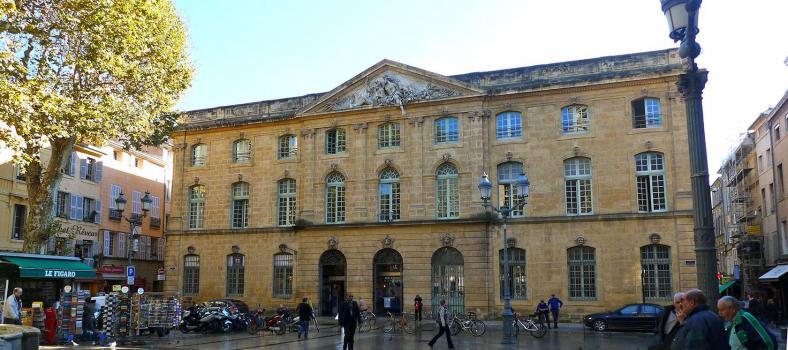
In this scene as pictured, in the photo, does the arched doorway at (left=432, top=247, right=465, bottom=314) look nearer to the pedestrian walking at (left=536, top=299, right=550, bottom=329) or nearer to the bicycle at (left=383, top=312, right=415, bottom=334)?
the pedestrian walking at (left=536, top=299, right=550, bottom=329)

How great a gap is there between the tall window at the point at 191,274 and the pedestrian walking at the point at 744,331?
34.1 m

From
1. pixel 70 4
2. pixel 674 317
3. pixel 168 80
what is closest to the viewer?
pixel 674 317

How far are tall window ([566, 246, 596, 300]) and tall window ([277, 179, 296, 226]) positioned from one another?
48.3 ft

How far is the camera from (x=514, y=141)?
31.8 metres

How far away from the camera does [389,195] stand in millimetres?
33812

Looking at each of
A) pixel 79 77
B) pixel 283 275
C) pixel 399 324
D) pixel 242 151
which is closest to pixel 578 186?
pixel 399 324

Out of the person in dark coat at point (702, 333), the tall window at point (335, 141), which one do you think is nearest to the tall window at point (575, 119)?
the tall window at point (335, 141)

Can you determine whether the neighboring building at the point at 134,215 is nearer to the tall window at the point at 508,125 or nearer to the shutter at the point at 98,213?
the shutter at the point at 98,213

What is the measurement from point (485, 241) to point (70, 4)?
1965cm

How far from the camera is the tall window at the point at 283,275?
3525 centimetres

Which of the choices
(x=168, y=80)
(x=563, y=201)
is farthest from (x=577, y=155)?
(x=168, y=80)

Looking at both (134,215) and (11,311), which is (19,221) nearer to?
(134,215)

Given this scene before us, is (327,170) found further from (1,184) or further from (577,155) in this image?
(1,184)

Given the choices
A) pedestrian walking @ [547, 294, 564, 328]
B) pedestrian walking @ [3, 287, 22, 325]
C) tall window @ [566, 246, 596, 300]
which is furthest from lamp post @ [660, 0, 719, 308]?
tall window @ [566, 246, 596, 300]
